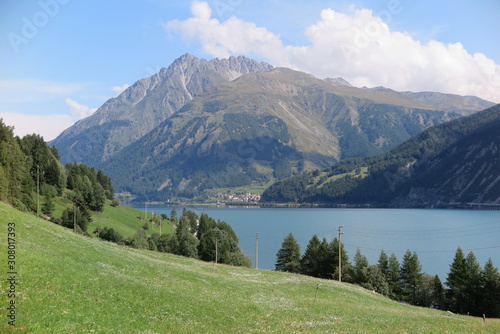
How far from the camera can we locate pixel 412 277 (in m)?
89.9

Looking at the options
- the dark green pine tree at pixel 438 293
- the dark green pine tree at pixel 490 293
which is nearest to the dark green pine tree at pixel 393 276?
the dark green pine tree at pixel 438 293

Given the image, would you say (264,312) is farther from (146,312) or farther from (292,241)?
(292,241)

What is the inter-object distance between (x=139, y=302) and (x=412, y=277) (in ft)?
256

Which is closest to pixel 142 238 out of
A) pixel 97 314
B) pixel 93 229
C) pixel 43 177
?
pixel 93 229

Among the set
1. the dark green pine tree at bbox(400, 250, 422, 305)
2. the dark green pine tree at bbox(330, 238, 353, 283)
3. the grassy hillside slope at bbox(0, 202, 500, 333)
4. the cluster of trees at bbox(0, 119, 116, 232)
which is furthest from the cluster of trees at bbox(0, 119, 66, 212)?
the dark green pine tree at bbox(400, 250, 422, 305)

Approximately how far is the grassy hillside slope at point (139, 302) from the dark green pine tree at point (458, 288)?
47543mm

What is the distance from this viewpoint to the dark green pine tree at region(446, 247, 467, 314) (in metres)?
80.4

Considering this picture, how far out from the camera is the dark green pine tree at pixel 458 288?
80438 mm

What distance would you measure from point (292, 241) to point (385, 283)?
89.7 feet

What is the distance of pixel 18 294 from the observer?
22250mm

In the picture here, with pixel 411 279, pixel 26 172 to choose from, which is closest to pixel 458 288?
pixel 411 279

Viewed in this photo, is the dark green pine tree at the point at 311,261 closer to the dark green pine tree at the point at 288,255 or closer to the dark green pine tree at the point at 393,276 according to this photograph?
the dark green pine tree at the point at 288,255

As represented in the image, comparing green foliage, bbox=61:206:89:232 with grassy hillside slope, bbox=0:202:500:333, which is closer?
grassy hillside slope, bbox=0:202:500:333

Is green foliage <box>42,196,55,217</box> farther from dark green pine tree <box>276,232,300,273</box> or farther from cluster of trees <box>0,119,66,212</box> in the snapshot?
dark green pine tree <box>276,232,300,273</box>
